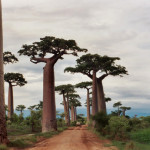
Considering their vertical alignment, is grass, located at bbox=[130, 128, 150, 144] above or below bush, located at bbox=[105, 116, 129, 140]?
below

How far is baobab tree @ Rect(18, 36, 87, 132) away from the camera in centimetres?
2138

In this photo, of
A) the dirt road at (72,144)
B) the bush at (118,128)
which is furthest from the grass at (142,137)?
the dirt road at (72,144)

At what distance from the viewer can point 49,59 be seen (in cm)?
2277

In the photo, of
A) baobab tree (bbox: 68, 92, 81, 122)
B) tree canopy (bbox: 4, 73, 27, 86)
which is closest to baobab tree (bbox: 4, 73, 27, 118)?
tree canopy (bbox: 4, 73, 27, 86)

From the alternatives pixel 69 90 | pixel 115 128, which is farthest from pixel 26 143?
pixel 69 90

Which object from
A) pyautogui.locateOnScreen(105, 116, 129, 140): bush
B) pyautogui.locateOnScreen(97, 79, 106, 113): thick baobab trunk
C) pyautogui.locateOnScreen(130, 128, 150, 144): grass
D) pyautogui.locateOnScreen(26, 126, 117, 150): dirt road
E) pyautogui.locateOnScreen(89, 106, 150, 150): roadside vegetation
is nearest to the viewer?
pyautogui.locateOnScreen(26, 126, 117, 150): dirt road

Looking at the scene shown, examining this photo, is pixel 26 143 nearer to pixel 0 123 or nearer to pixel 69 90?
pixel 0 123

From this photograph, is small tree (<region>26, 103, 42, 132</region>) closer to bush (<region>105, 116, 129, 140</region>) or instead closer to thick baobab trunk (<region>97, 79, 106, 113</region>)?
thick baobab trunk (<region>97, 79, 106, 113</region>)

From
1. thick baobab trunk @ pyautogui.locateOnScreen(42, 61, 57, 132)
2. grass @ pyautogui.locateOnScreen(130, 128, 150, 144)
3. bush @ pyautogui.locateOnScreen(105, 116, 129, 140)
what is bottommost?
grass @ pyautogui.locateOnScreen(130, 128, 150, 144)

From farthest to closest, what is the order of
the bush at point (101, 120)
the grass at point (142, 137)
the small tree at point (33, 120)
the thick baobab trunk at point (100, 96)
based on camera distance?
the thick baobab trunk at point (100, 96), the small tree at point (33, 120), the bush at point (101, 120), the grass at point (142, 137)

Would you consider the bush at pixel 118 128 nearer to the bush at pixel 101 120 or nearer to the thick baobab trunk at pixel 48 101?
the bush at pixel 101 120

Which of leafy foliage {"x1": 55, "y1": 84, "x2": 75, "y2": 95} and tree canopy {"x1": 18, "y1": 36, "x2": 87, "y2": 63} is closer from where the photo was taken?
tree canopy {"x1": 18, "y1": 36, "x2": 87, "y2": 63}

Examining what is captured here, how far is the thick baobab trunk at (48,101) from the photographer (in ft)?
69.9

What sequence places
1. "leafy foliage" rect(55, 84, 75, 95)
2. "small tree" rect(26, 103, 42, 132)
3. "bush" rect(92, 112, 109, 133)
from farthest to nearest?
"leafy foliage" rect(55, 84, 75, 95) → "small tree" rect(26, 103, 42, 132) → "bush" rect(92, 112, 109, 133)
